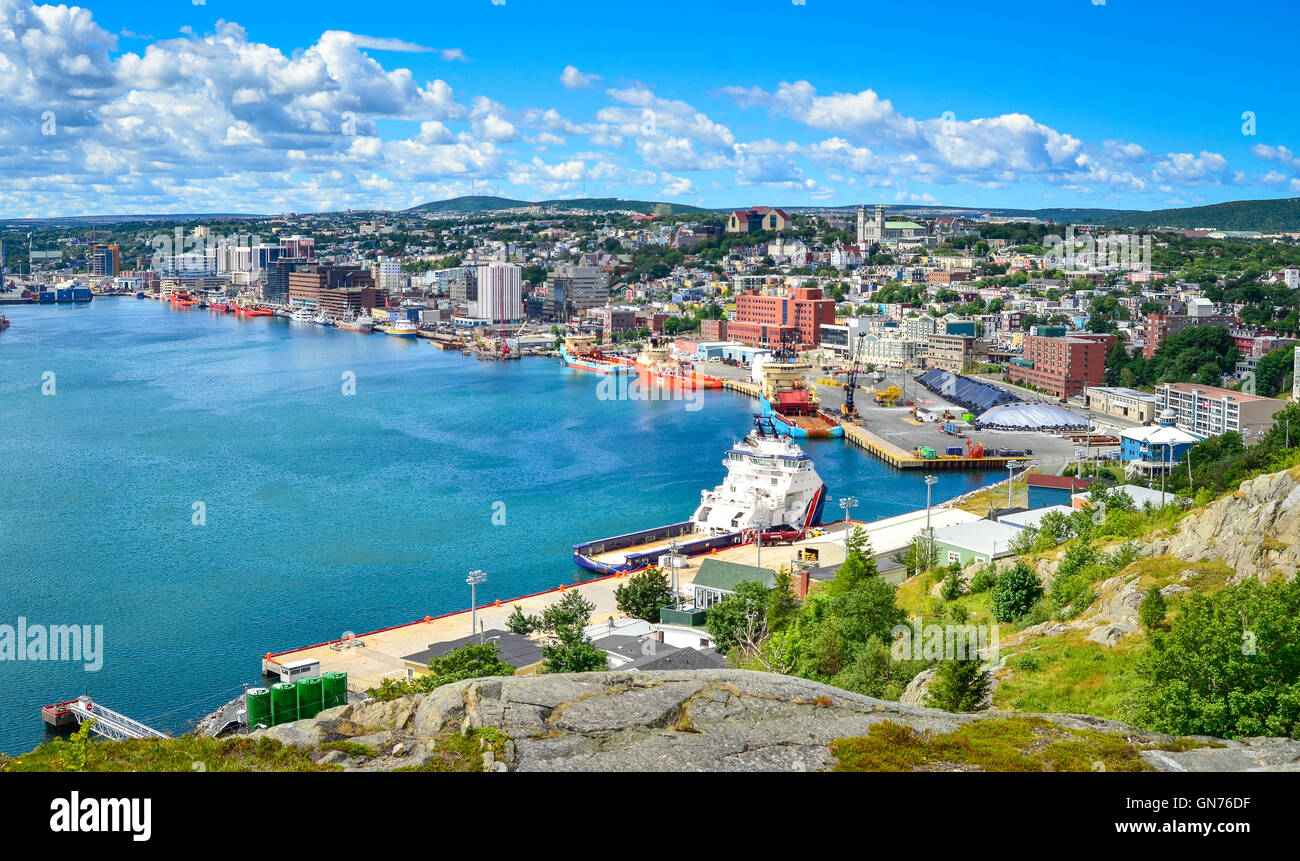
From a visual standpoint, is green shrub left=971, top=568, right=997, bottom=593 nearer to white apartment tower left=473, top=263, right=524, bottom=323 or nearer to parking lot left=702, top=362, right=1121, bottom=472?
parking lot left=702, top=362, right=1121, bottom=472

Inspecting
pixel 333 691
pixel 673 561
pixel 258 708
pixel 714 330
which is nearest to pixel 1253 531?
pixel 333 691

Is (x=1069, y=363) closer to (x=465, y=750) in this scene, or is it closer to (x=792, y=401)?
(x=792, y=401)

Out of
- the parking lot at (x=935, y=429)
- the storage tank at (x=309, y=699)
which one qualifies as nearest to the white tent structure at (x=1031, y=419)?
the parking lot at (x=935, y=429)

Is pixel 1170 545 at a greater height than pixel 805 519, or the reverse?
pixel 1170 545

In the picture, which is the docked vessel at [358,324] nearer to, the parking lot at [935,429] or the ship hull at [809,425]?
the parking lot at [935,429]
